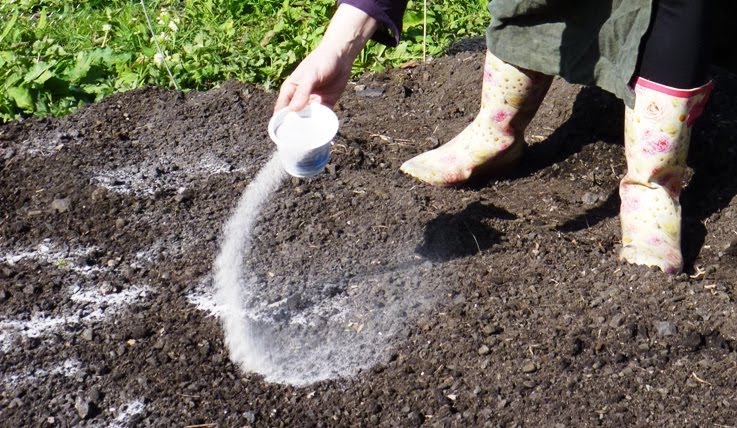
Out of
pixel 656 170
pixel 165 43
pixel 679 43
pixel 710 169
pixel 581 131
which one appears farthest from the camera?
pixel 165 43

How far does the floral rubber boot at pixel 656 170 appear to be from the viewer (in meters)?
2.67

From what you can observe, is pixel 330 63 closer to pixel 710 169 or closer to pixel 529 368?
pixel 529 368

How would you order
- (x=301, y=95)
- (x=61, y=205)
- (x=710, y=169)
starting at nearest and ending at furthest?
(x=301, y=95), (x=61, y=205), (x=710, y=169)

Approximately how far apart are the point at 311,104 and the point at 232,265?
0.65 metres

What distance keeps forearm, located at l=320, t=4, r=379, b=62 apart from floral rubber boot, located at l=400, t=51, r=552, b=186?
31.2 inches

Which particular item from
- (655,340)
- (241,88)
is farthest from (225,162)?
(655,340)

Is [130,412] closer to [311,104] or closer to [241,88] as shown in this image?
[311,104]

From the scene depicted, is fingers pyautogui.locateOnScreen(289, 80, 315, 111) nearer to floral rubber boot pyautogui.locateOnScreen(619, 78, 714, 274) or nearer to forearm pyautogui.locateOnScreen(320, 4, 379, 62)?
forearm pyautogui.locateOnScreen(320, 4, 379, 62)

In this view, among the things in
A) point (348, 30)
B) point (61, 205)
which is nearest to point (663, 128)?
point (348, 30)

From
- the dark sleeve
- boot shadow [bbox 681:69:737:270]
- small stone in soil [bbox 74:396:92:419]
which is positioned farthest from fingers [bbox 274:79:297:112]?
boot shadow [bbox 681:69:737:270]

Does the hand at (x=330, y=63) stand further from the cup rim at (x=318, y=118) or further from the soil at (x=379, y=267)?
the soil at (x=379, y=267)

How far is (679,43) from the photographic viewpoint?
102 inches

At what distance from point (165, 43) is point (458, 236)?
1761mm

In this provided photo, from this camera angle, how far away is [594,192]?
10.6 ft
